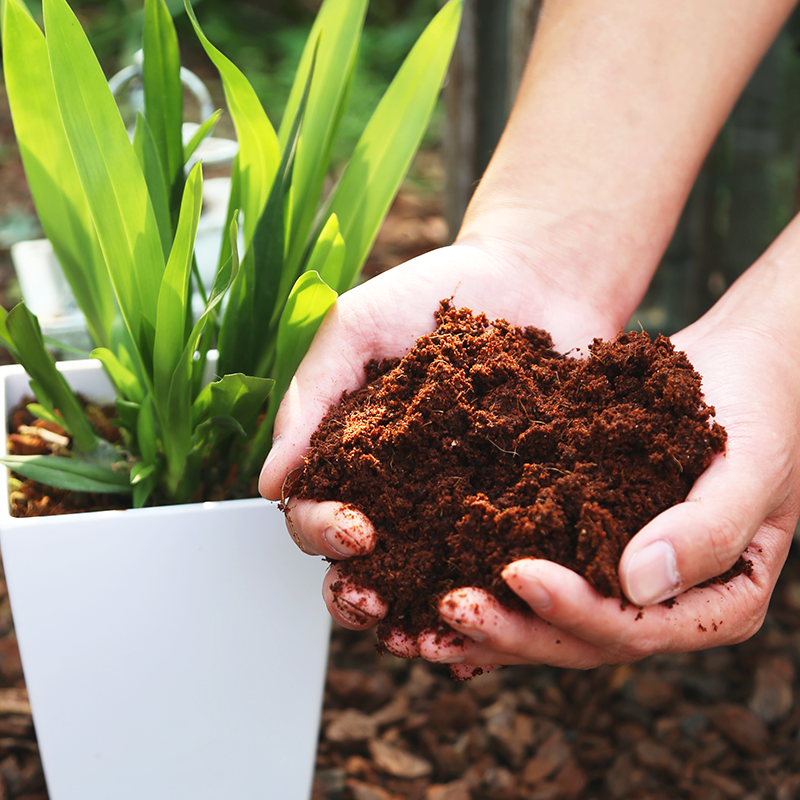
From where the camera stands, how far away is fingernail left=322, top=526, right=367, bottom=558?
0.65m

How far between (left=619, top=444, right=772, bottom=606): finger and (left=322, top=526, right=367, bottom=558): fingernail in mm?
215

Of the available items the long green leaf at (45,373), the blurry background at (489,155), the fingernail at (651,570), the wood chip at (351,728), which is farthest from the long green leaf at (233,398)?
Answer: the blurry background at (489,155)

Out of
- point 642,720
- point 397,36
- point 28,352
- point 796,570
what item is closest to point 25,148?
point 28,352

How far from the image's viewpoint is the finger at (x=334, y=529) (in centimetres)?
65

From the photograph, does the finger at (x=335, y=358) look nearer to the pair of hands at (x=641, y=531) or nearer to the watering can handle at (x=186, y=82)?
the pair of hands at (x=641, y=531)

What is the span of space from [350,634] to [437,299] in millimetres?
692

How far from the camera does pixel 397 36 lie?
324cm

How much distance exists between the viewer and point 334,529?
65 cm

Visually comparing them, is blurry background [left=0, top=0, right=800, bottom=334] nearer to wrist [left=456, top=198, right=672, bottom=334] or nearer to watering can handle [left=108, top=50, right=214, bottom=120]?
wrist [left=456, top=198, right=672, bottom=334]

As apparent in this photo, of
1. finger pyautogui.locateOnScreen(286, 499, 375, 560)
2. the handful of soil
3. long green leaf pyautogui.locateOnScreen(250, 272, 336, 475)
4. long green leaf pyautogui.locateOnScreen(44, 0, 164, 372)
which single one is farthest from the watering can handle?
finger pyautogui.locateOnScreen(286, 499, 375, 560)

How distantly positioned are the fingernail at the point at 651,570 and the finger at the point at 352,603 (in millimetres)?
209

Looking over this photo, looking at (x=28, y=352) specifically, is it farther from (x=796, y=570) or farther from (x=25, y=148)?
(x=796, y=570)

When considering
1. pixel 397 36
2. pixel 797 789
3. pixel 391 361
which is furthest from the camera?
pixel 397 36

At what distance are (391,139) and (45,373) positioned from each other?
0.46 metres
